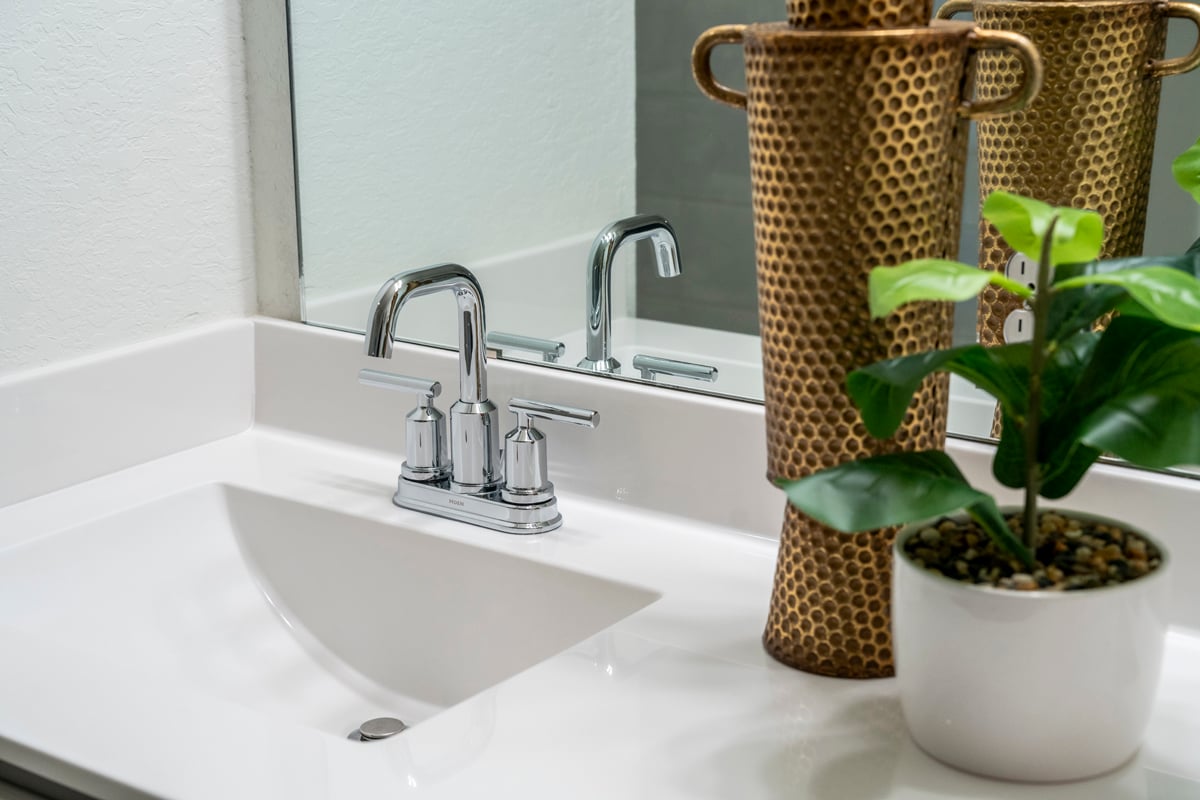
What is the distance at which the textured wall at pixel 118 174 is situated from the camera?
1159 mm

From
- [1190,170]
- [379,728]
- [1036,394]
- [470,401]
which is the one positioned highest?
[1190,170]


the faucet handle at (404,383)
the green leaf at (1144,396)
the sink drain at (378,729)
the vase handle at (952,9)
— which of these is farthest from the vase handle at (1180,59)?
the sink drain at (378,729)

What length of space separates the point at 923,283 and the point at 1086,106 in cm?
31

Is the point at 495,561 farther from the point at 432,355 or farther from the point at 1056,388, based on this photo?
the point at 1056,388

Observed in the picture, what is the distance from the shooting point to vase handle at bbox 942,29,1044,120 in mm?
781

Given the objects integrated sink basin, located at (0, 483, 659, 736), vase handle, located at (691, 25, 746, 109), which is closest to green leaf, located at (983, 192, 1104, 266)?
vase handle, located at (691, 25, 746, 109)

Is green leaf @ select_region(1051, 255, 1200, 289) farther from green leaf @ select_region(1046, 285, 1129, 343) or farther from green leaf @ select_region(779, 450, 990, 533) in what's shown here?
green leaf @ select_region(779, 450, 990, 533)

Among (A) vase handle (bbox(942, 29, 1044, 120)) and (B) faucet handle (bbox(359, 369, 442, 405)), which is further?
(B) faucet handle (bbox(359, 369, 442, 405))

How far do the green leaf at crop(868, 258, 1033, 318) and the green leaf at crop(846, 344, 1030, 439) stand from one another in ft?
0.18

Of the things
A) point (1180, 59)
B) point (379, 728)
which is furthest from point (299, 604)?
point (1180, 59)

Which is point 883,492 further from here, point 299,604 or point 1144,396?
point 299,604

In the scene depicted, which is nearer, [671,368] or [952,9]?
[952,9]

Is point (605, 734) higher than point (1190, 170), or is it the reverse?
point (1190, 170)

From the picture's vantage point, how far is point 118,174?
123cm
